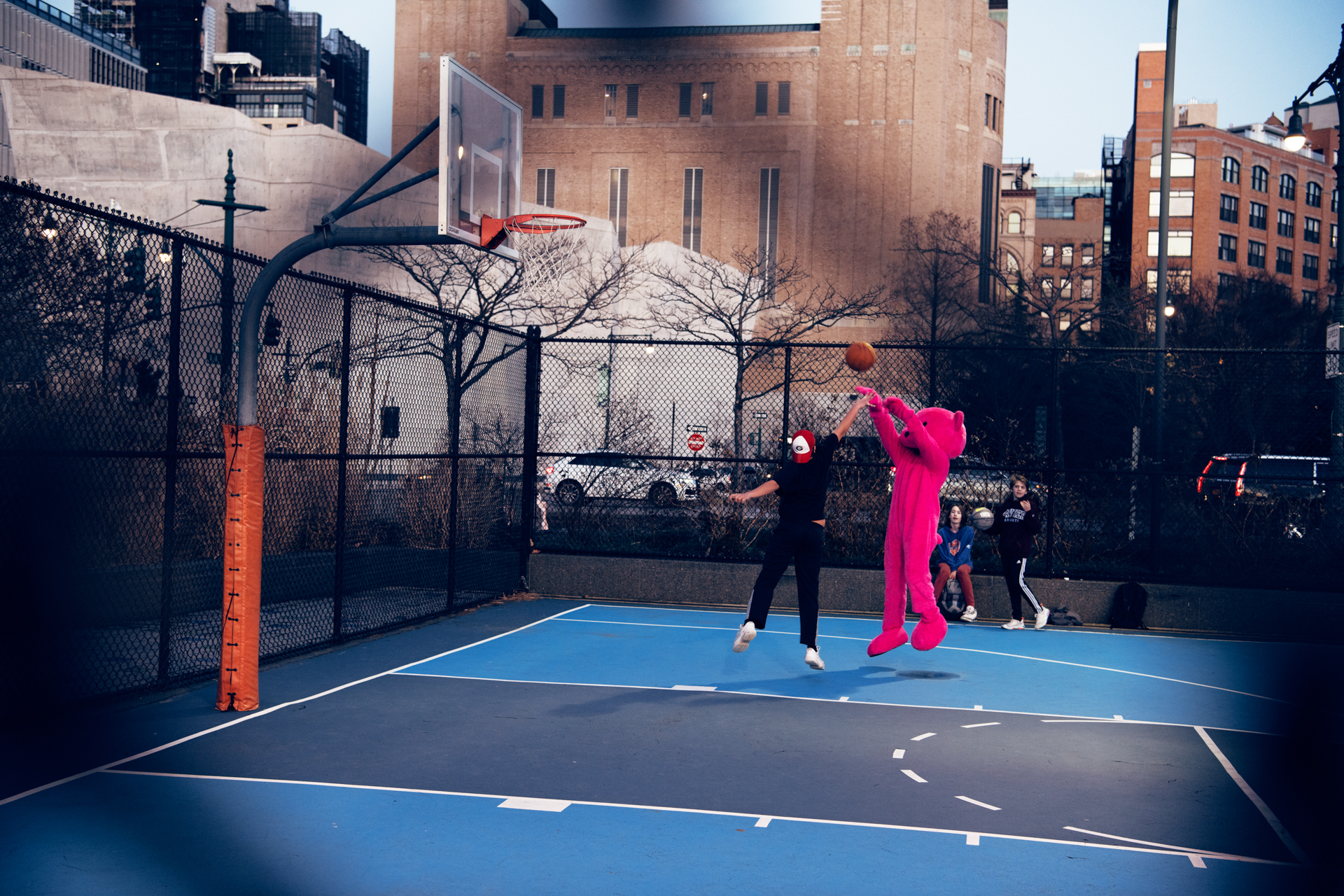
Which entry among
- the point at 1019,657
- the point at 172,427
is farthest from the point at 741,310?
the point at 172,427

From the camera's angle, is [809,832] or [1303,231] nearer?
[809,832]

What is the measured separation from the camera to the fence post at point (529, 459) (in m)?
14.4

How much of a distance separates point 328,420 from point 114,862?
1010 centimetres

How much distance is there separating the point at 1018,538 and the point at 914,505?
3.86 meters

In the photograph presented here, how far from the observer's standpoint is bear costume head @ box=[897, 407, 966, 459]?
9508 millimetres

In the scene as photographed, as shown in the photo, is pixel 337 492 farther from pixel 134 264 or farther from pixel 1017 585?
pixel 1017 585

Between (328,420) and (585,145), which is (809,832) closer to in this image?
(328,420)

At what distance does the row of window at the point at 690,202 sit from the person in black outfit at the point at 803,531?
6356 centimetres

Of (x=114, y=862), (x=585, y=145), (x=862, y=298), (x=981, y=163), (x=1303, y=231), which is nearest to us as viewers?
(x=114, y=862)

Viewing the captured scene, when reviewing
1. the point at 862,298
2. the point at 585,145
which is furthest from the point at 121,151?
the point at 862,298

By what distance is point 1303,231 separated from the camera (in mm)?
90438

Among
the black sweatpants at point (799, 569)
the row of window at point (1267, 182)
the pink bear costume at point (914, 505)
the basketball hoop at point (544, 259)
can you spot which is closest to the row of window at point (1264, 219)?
the row of window at point (1267, 182)

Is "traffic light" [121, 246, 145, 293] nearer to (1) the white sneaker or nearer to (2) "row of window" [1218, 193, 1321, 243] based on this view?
(1) the white sneaker

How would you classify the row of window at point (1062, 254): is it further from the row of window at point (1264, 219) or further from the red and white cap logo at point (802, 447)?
the red and white cap logo at point (802, 447)
